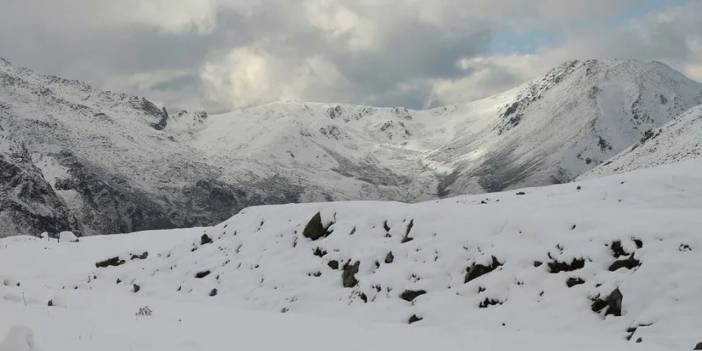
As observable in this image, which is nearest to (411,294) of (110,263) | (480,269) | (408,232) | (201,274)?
(480,269)

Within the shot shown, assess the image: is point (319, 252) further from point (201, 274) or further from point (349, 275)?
point (201, 274)

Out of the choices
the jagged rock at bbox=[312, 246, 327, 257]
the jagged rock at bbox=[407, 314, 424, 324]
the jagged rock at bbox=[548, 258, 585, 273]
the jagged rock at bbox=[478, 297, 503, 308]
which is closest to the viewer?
the jagged rock at bbox=[548, 258, 585, 273]

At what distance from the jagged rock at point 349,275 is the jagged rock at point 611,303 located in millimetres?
8205

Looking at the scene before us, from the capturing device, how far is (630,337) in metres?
13.6

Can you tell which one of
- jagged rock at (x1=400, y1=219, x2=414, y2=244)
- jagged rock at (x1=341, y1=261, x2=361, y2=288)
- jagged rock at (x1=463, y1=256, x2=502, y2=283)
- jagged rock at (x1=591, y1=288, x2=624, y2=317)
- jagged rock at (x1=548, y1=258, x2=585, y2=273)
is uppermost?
jagged rock at (x1=400, y1=219, x2=414, y2=244)

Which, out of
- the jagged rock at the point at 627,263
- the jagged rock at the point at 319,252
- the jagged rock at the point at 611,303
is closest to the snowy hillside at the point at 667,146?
the jagged rock at the point at 319,252

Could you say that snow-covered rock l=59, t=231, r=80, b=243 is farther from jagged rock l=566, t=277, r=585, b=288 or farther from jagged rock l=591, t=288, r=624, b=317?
jagged rock l=591, t=288, r=624, b=317

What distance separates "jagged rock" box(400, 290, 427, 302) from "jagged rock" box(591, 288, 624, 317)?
5274 millimetres

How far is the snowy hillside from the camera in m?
83.3

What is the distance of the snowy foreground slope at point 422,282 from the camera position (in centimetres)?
1262

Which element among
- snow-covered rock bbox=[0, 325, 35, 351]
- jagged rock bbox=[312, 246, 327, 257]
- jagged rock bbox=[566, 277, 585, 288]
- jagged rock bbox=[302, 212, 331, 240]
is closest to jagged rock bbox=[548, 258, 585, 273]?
jagged rock bbox=[566, 277, 585, 288]

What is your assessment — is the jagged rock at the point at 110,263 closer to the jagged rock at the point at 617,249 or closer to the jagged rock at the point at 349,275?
the jagged rock at the point at 349,275

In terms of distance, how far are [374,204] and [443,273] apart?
8017 millimetres

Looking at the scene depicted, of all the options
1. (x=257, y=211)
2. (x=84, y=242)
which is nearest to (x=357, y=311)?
(x=257, y=211)
